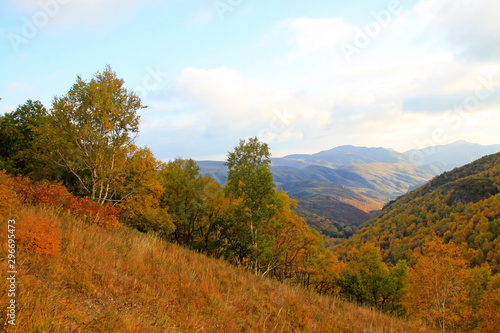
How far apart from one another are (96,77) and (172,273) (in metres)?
19.6

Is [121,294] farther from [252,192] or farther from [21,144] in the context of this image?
[21,144]

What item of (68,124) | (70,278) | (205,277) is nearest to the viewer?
(70,278)

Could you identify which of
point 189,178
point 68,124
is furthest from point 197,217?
point 68,124

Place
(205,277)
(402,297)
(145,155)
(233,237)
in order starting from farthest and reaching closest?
(402,297) < (233,237) < (145,155) < (205,277)

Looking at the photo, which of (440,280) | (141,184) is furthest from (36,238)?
(440,280)

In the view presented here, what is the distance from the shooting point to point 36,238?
5.36m

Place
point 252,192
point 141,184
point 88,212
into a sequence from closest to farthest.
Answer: point 88,212, point 252,192, point 141,184

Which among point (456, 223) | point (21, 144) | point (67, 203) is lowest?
point (456, 223)

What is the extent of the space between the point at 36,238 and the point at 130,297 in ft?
8.71

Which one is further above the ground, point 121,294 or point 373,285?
point 121,294

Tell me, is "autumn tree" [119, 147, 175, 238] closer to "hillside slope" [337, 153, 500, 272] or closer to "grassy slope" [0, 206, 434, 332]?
"grassy slope" [0, 206, 434, 332]

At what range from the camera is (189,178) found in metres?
35.3

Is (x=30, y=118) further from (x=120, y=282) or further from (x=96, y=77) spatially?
(x=120, y=282)

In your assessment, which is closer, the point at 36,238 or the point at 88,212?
the point at 36,238
